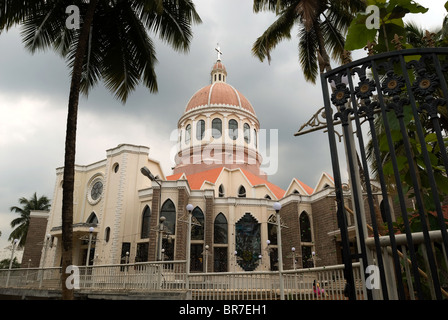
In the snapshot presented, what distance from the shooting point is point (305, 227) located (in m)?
27.6

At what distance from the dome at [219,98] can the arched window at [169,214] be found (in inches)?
618

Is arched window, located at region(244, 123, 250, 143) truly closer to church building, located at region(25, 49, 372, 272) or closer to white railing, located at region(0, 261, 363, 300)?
church building, located at region(25, 49, 372, 272)

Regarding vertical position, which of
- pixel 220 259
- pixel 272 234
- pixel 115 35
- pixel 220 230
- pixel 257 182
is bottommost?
pixel 220 259

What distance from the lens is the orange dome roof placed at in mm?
37594

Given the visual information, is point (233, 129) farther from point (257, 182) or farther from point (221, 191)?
point (221, 191)

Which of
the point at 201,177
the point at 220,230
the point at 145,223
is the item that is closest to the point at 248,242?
the point at 220,230

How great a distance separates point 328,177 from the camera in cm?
2981

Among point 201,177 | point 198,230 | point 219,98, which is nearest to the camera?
point 198,230

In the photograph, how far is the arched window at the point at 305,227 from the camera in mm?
27312

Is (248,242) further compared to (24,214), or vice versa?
(24,214)

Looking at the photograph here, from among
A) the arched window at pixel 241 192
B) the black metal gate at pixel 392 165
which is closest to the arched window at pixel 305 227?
the arched window at pixel 241 192

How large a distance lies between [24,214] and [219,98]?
32771 millimetres

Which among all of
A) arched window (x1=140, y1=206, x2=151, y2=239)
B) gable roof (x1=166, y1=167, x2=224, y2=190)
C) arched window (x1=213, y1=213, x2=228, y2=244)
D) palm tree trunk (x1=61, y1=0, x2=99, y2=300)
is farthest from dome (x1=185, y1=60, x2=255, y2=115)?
palm tree trunk (x1=61, y1=0, x2=99, y2=300)

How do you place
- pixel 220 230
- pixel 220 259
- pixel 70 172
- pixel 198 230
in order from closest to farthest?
pixel 70 172 → pixel 220 259 → pixel 198 230 → pixel 220 230
